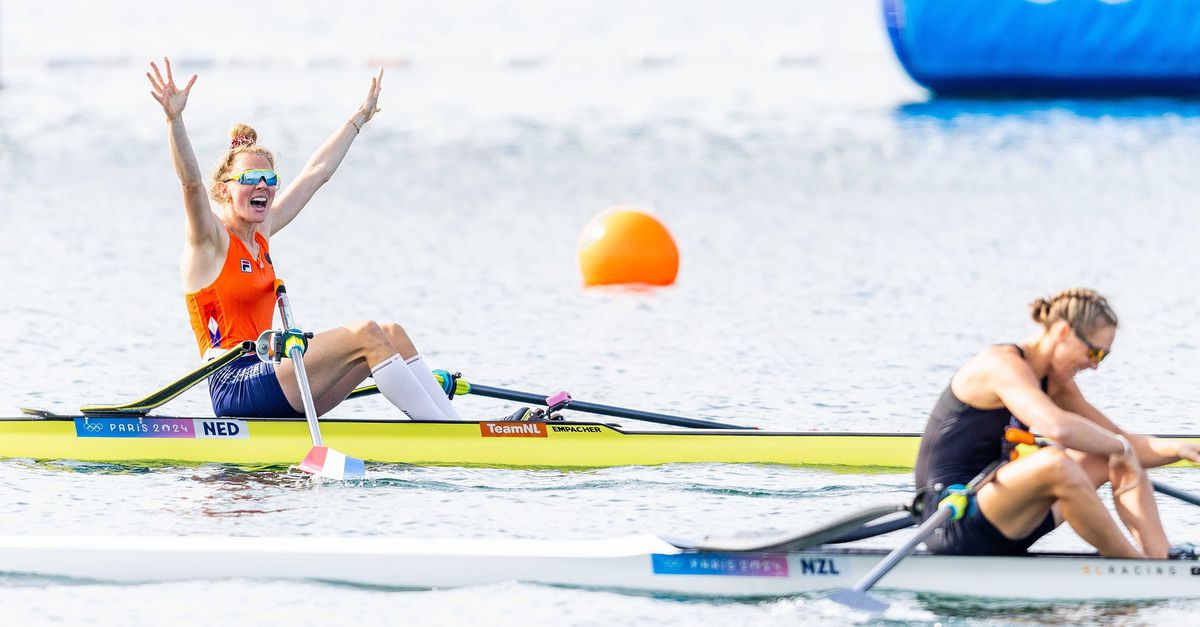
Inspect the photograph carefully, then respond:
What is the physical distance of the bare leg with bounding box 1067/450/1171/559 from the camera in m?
5.77

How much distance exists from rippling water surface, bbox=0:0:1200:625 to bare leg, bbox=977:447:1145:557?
290 millimetres

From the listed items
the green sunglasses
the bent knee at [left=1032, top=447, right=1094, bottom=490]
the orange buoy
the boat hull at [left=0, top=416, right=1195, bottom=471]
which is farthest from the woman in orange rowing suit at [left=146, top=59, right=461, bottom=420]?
the orange buoy

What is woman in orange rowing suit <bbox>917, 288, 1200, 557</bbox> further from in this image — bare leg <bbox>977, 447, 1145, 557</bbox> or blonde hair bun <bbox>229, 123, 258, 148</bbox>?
blonde hair bun <bbox>229, 123, 258, 148</bbox>

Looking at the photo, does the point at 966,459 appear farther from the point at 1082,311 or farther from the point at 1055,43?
the point at 1055,43

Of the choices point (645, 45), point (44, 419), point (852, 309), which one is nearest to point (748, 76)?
point (645, 45)

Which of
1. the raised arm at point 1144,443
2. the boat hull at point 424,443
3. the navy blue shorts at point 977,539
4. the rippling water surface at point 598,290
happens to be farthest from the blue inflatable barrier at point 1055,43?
the navy blue shorts at point 977,539

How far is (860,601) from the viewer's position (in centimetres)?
580

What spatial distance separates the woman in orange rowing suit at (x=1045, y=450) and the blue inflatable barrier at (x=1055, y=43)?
16.8m

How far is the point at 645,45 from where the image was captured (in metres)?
38.2

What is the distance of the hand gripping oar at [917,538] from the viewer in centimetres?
567

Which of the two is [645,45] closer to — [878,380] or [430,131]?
[430,131]

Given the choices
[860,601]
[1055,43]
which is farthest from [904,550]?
[1055,43]

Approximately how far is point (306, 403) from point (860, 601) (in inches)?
113

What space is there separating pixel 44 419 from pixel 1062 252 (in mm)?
9405
